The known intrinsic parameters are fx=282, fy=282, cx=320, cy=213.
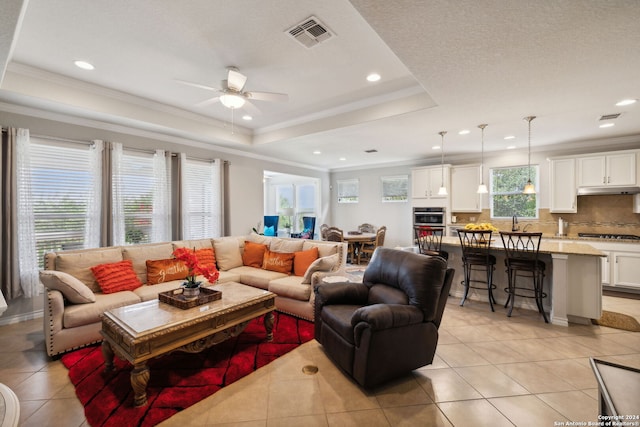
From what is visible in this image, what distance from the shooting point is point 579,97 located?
3.12 meters

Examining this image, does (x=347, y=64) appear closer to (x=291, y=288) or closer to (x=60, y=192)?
(x=291, y=288)

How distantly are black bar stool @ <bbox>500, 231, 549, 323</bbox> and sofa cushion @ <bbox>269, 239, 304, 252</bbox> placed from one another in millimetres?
2727

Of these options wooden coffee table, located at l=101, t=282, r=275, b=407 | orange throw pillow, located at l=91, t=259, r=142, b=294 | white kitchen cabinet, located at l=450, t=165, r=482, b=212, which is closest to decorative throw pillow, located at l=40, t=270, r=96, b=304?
orange throw pillow, located at l=91, t=259, r=142, b=294

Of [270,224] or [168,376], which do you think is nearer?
[168,376]

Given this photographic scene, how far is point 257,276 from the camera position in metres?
3.90

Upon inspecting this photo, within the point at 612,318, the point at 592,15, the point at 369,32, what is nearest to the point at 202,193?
the point at 369,32

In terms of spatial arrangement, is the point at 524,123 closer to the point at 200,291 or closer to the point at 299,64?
the point at 299,64

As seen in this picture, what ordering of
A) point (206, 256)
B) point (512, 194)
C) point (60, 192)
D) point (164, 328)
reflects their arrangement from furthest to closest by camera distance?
point (512, 194) → point (206, 256) → point (60, 192) → point (164, 328)

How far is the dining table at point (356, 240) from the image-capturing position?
263 inches

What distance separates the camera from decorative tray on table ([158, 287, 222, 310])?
2.47 m

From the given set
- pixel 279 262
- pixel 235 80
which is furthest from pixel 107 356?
pixel 235 80

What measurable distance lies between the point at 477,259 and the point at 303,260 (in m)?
2.45

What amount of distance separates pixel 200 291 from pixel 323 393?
4.95 feet

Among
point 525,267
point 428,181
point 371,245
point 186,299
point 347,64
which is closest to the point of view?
point 186,299
